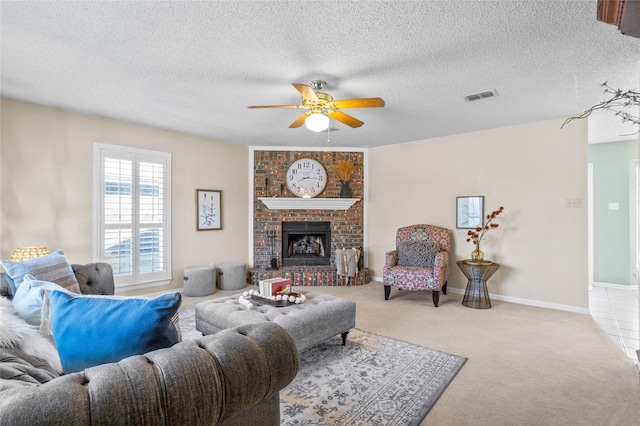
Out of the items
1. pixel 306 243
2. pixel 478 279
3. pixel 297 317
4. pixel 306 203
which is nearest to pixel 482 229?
pixel 478 279

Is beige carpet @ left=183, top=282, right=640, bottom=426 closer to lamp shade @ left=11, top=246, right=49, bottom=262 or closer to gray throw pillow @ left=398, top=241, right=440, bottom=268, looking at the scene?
gray throw pillow @ left=398, top=241, right=440, bottom=268

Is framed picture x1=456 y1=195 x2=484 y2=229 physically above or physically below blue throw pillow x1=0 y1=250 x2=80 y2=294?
above

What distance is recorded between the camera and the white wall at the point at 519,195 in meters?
3.99

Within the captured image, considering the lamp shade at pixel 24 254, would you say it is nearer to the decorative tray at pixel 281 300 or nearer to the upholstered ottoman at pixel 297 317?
the upholstered ottoman at pixel 297 317

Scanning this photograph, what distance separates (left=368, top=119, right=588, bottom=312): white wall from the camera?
3.99m

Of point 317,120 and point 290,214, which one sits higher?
point 317,120

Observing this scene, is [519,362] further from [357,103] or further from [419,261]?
[357,103]

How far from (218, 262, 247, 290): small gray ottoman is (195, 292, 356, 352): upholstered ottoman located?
208 cm

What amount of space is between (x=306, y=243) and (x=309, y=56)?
152 inches

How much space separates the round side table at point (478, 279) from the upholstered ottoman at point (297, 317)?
2033 millimetres

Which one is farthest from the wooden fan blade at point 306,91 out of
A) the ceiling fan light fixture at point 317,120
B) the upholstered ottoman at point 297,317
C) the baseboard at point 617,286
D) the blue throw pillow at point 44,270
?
the baseboard at point 617,286

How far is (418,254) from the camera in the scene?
463 centimetres

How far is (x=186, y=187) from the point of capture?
4.86m

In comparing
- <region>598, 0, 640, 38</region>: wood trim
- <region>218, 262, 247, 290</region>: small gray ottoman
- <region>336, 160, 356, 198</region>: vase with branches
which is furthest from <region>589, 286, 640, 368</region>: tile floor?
<region>218, 262, 247, 290</region>: small gray ottoman
